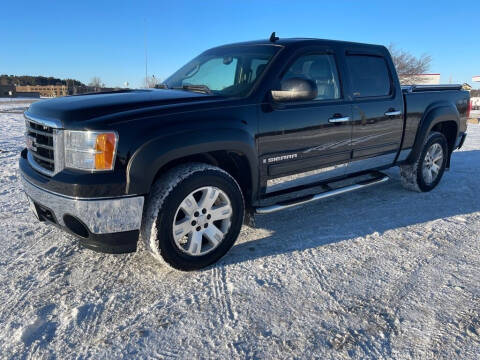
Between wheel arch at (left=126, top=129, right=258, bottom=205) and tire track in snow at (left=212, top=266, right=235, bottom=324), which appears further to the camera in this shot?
wheel arch at (left=126, top=129, right=258, bottom=205)

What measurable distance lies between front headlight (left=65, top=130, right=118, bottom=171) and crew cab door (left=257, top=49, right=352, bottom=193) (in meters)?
1.22

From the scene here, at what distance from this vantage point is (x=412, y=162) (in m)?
4.92

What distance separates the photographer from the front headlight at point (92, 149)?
2416 millimetres

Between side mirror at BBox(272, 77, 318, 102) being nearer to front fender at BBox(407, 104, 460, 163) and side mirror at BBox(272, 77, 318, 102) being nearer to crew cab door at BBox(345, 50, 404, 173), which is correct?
crew cab door at BBox(345, 50, 404, 173)

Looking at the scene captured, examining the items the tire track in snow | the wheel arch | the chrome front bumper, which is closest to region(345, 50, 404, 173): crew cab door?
the wheel arch

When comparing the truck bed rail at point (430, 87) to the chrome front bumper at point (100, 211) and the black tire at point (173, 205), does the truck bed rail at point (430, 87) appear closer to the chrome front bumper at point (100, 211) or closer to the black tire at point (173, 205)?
the black tire at point (173, 205)

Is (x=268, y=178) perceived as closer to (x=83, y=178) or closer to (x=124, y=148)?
(x=124, y=148)

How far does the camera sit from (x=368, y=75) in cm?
422

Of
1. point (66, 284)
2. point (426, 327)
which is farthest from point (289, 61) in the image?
point (66, 284)

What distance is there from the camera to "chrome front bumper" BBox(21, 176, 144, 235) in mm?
2436

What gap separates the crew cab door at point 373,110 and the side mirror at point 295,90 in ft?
3.05

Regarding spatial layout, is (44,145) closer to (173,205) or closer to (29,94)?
(173,205)

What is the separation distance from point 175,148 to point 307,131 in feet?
4.52

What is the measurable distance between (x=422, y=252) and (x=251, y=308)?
1.78m
